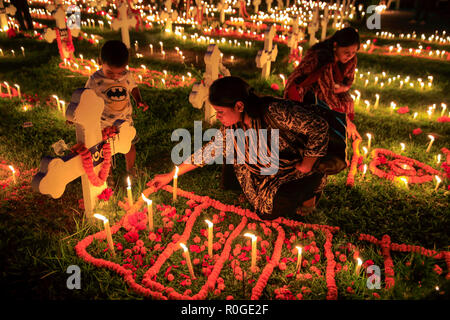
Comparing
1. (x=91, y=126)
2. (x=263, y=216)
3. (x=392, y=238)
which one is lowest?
(x=392, y=238)

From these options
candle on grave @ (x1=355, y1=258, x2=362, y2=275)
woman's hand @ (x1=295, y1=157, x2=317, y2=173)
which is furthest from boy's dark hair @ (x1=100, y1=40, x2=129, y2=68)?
candle on grave @ (x1=355, y1=258, x2=362, y2=275)

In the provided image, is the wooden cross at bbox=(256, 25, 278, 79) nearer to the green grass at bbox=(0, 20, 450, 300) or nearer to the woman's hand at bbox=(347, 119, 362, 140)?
the green grass at bbox=(0, 20, 450, 300)

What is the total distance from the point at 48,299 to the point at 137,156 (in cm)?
242

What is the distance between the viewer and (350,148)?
5.33 metres

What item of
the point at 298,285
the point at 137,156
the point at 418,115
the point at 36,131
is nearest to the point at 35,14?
the point at 36,131

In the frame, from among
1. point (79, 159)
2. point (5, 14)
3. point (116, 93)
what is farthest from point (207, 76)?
point (5, 14)

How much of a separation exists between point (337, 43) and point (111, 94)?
9.20 feet

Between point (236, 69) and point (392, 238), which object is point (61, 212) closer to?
point (392, 238)

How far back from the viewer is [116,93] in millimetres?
3816

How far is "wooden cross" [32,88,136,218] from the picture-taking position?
2754 mm

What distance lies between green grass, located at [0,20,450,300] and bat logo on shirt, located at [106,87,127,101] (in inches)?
39.8

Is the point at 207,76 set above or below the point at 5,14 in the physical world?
below
